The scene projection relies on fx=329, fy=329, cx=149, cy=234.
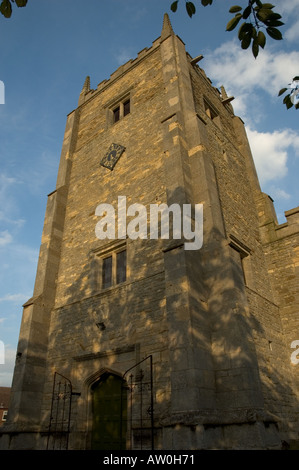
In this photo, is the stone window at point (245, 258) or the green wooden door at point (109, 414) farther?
the stone window at point (245, 258)

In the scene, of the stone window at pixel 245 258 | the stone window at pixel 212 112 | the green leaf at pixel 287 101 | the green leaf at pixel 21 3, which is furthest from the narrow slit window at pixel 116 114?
the green leaf at pixel 287 101

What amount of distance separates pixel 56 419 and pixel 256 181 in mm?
12613

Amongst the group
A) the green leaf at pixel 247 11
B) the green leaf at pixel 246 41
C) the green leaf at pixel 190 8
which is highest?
the green leaf at pixel 190 8

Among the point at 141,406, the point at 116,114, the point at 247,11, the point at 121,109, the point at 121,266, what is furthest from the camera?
the point at 116,114

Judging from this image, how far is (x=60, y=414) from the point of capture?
9.46m

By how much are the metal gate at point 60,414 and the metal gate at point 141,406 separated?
1942 millimetres

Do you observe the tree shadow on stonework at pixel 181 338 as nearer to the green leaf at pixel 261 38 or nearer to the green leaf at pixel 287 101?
the green leaf at pixel 287 101

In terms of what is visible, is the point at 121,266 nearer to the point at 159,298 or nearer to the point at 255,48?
the point at 159,298

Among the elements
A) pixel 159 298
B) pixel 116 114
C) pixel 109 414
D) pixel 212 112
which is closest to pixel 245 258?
pixel 159 298

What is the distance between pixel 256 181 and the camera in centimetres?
1559

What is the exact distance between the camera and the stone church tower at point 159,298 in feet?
23.3

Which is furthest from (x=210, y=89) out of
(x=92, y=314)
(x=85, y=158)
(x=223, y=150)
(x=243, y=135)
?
(x=92, y=314)

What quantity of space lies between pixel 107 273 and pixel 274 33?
8.99 meters
